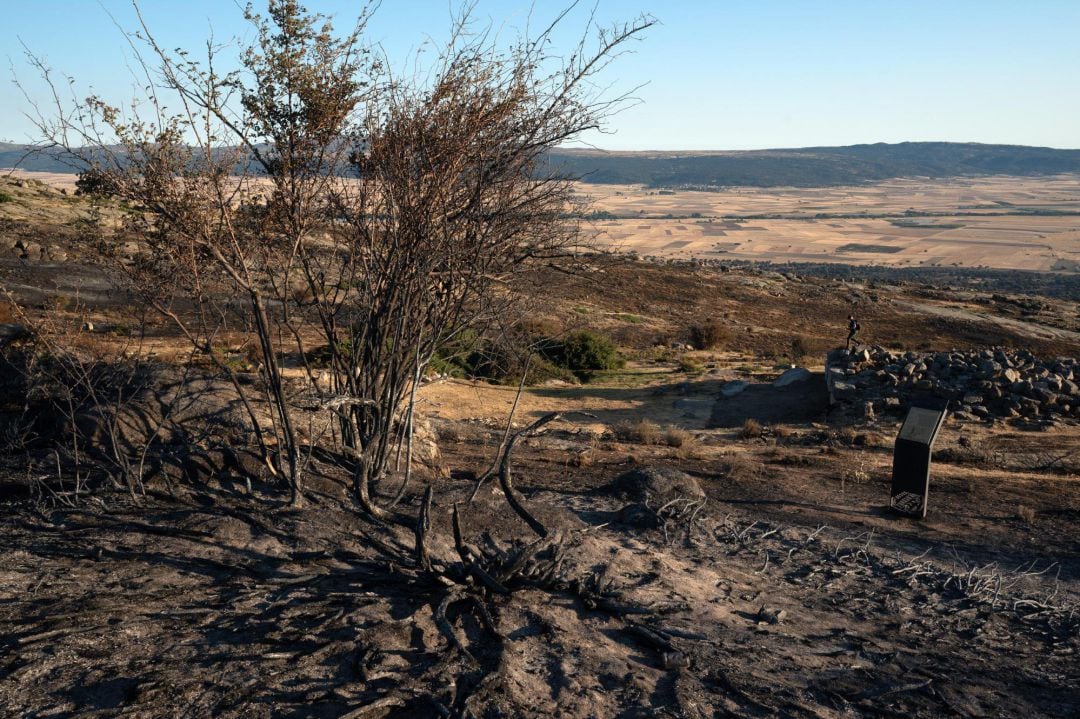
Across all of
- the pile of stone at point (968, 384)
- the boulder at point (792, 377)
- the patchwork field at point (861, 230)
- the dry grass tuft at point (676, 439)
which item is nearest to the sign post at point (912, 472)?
the dry grass tuft at point (676, 439)

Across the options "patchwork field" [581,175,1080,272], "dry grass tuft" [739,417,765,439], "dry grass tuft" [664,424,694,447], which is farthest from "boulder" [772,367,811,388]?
"patchwork field" [581,175,1080,272]

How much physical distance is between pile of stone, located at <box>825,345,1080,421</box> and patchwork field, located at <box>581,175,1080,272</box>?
2783 cm

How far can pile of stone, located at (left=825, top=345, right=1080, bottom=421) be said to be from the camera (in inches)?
685

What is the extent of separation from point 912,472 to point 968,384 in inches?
394

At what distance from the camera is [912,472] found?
9680 millimetres

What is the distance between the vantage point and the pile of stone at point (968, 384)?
17.4 meters

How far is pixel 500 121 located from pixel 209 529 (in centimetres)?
414

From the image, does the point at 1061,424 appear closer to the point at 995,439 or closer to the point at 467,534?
the point at 995,439

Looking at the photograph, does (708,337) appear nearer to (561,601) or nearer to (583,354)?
(583,354)

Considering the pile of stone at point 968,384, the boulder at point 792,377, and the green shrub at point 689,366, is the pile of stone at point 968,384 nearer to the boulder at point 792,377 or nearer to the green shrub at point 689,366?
the boulder at point 792,377

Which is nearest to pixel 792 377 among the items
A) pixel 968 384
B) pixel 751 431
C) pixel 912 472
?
pixel 968 384

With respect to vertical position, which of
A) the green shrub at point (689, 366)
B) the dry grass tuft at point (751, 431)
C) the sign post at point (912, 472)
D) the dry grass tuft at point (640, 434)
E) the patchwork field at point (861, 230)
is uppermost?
the sign post at point (912, 472)

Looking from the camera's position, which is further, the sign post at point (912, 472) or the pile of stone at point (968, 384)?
the pile of stone at point (968, 384)

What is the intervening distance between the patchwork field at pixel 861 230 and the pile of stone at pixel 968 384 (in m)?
27.8
